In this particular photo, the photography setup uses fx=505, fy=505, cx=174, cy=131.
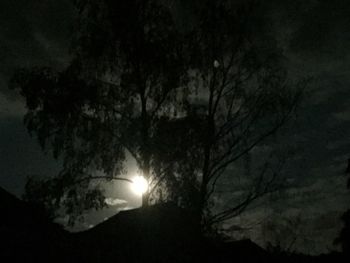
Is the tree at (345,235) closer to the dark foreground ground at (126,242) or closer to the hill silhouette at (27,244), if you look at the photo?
the dark foreground ground at (126,242)

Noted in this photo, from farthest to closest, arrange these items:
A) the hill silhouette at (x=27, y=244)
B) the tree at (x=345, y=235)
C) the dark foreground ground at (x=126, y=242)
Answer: the tree at (x=345, y=235) → the dark foreground ground at (x=126, y=242) → the hill silhouette at (x=27, y=244)

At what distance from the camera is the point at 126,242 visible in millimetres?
13211

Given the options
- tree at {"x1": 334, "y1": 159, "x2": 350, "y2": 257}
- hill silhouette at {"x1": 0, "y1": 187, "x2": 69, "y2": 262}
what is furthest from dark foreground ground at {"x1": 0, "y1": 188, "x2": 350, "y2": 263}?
tree at {"x1": 334, "y1": 159, "x2": 350, "y2": 257}

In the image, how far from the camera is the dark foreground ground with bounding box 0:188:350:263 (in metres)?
12.4

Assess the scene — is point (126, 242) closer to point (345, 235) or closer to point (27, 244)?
point (27, 244)

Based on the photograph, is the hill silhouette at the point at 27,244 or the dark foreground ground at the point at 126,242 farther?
the dark foreground ground at the point at 126,242

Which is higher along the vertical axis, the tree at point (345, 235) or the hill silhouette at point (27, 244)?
the tree at point (345, 235)

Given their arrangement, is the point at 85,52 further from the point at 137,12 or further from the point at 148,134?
the point at 148,134

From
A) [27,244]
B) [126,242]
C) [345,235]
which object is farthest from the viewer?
[345,235]

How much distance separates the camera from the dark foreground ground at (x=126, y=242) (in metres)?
12.4

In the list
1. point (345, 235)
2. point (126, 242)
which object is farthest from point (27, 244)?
point (345, 235)

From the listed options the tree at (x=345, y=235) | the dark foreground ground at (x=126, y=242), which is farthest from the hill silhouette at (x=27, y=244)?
the tree at (x=345, y=235)

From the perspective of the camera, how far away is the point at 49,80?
21125mm

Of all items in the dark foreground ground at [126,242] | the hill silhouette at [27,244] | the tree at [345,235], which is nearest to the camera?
the hill silhouette at [27,244]
